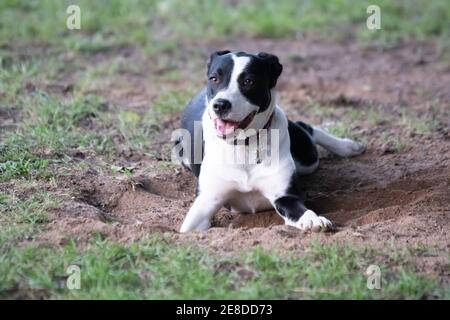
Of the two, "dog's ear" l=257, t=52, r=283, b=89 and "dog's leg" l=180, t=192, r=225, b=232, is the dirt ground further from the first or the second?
"dog's ear" l=257, t=52, r=283, b=89

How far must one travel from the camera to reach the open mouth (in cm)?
506

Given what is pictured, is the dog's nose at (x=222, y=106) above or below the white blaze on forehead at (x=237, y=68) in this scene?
below

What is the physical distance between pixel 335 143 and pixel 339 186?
2.04 ft

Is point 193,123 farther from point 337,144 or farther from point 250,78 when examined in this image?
point 337,144

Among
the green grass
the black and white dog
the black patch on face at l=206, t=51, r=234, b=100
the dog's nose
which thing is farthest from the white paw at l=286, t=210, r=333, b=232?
the green grass

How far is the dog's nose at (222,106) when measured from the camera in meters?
4.95

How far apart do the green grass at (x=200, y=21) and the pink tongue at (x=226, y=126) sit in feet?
12.9

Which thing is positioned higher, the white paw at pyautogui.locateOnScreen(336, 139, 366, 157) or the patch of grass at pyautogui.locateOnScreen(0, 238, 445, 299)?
the white paw at pyautogui.locateOnScreen(336, 139, 366, 157)

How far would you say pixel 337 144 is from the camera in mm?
6426

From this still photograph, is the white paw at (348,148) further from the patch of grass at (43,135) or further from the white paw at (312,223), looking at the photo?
the patch of grass at (43,135)

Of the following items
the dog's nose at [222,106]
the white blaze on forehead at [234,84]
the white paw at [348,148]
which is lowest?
the white paw at [348,148]

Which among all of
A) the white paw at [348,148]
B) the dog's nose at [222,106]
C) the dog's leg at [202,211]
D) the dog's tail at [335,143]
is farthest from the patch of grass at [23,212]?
the white paw at [348,148]

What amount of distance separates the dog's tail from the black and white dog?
856mm
